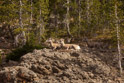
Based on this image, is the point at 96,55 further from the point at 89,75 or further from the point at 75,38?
the point at 75,38

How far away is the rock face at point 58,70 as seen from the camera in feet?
41.4

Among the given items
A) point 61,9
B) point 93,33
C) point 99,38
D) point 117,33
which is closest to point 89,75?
point 117,33

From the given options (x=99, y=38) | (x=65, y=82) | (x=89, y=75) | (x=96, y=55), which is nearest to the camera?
(x=65, y=82)

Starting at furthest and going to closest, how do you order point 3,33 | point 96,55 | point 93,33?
point 3,33, point 93,33, point 96,55

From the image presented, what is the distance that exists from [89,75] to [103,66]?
6.69 feet

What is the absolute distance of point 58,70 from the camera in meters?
13.5

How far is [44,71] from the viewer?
13336mm

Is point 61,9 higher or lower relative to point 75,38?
higher

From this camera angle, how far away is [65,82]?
12.1 m

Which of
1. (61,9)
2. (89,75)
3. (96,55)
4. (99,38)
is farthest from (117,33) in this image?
(61,9)

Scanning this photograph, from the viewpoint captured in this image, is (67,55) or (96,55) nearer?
(67,55)

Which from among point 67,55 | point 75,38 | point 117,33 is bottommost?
point 75,38

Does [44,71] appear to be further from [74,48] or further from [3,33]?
[3,33]

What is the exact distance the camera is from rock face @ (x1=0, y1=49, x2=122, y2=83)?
1262cm
